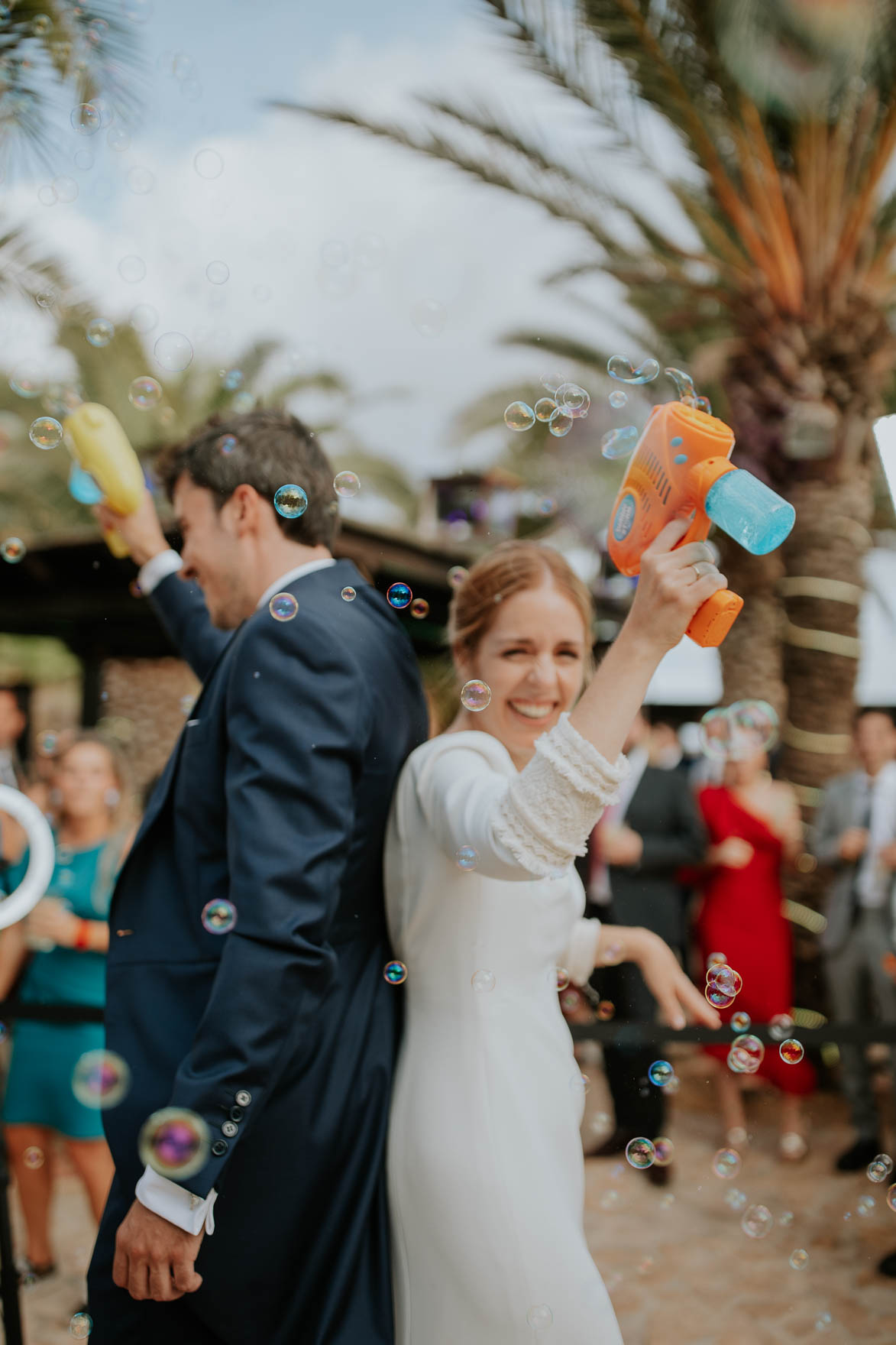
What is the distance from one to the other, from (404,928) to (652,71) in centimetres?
606

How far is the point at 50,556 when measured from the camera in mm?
7223

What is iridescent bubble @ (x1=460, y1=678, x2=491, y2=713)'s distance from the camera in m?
1.69

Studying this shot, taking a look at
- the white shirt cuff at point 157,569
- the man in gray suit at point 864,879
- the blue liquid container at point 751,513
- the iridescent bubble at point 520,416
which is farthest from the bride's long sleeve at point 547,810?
the man in gray suit at point 864,879

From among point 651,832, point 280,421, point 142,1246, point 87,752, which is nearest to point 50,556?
point 87,752

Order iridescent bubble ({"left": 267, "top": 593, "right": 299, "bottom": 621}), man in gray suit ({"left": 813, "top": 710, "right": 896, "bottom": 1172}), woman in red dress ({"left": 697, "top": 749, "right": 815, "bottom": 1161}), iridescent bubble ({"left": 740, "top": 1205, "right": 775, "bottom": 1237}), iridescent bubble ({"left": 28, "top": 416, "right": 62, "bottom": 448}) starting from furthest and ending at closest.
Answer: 1. woman in red dress ({"left": 697, "top": 749, "right": 815, "bottom": 1161})
2. man in gray suit ({"left": 813, "top": 710, "right": 896, "bottom": 1172})
3. iridescent bubble ({"left": 28, "top": 416, "right": 62, "bottom": 448})
4. iridescent bubble ({"left": 740, "top": 1205, "right": 775, "bottom": 1237})
5. iridescent bubble ({"left": 267, "top": 593, "right": 299, "bottom": 621})

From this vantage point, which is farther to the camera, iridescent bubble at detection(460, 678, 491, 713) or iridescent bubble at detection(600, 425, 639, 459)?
iridescent bubble at detection(600, 425, 639, 459)

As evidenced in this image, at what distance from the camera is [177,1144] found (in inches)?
52.4

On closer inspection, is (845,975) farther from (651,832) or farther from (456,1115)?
(456,1115)

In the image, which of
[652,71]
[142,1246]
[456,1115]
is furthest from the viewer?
[652,71]

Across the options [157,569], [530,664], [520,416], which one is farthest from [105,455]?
[530,664]

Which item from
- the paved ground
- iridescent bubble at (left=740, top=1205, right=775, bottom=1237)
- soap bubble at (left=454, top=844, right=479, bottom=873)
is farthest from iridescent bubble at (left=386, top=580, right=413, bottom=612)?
iridescent bubble at (left=740, top=1205, right=775, bottom=1237)

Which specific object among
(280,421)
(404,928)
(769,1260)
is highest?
(280,421)

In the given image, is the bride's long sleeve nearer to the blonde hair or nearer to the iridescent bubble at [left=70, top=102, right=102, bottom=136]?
the blonde hair

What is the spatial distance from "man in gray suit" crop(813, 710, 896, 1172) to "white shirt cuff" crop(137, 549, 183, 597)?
346 cm
